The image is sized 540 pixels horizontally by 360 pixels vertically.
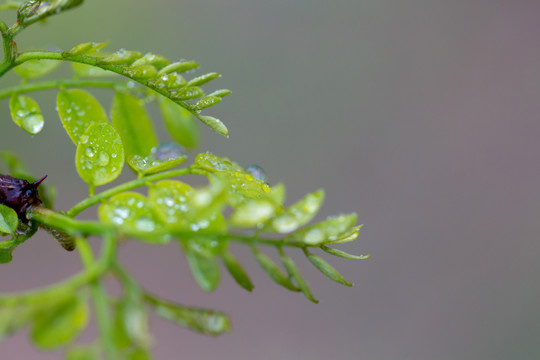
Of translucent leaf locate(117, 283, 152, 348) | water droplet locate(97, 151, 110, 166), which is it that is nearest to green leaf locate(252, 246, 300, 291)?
translucent leaf locate(117, 283, 152, 348)

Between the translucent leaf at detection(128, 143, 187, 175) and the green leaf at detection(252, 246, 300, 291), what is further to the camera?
the translucent leaf at detection(128, 143, 187, 175)

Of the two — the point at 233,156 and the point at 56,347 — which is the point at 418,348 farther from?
the point at 56,347

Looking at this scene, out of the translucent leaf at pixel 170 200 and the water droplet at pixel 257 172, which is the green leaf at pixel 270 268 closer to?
the translucent leaf at pixel 170 200

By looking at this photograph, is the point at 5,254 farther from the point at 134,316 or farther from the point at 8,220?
the point at 134,316

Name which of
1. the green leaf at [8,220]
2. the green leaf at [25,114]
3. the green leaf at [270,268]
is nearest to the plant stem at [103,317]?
the green leaf at [270,268]

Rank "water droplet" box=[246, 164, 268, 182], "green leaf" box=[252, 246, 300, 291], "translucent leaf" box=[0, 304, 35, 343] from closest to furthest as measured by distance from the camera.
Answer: "translucent leaf" box=[0, 304, 35, 343] < "green leaf" box=[252, 246, 300, 291] < "water droplet" box=[246, 164, 268, 182]

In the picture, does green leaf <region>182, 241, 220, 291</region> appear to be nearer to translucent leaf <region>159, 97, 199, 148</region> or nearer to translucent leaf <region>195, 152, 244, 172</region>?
translucent leaf <region>195, 152, 244, 172</region>

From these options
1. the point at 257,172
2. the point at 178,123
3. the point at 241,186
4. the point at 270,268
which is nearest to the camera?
the point at 270,268

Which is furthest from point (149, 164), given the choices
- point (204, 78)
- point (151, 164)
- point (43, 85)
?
point (43, 85)
